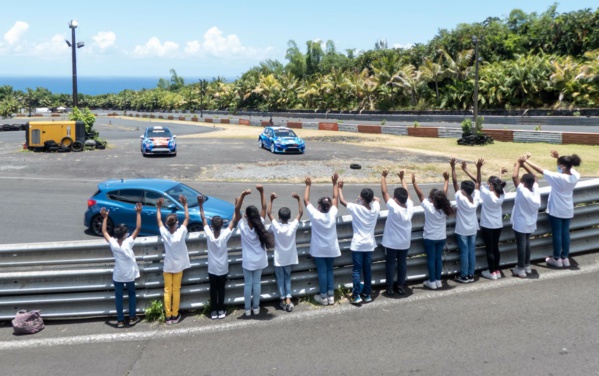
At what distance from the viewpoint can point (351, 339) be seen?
625 centimetres

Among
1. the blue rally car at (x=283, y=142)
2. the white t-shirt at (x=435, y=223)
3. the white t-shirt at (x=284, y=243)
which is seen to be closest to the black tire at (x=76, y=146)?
the blue rally car at (x=283, y=142)

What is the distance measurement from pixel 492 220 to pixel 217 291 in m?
4.30

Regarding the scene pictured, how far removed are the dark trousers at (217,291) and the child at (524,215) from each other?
4.56m

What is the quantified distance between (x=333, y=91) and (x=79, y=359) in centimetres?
6615

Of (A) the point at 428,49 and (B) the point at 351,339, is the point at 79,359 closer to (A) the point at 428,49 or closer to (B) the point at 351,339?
(B) the point at 351,339

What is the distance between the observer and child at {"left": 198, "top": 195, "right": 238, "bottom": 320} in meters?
7.07

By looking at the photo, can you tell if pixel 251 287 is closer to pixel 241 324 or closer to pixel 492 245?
pixel 241 324

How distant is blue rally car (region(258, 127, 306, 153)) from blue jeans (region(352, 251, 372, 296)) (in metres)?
23.0

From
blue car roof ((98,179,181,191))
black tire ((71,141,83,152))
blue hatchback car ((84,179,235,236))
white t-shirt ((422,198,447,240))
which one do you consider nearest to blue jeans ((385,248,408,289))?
white t-shirt ((422,198,447,240))

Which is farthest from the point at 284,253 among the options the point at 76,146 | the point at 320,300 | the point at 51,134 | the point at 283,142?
the point at 51,134

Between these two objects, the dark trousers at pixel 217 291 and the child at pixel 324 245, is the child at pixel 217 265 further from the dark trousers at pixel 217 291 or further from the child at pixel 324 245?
the child at pixel 324 245

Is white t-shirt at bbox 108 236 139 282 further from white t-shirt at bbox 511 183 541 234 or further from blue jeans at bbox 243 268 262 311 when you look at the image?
white t-shirt at bbox 511 183 541 234

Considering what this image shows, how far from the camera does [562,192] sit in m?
8.24

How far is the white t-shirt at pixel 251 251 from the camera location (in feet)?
23.4
